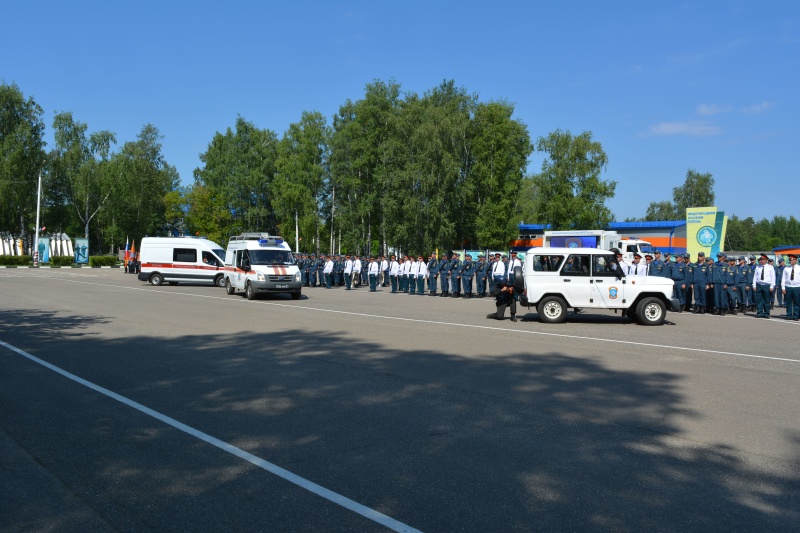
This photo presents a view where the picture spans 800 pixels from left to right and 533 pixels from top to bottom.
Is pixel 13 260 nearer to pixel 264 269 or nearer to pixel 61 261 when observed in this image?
pixel 61 261

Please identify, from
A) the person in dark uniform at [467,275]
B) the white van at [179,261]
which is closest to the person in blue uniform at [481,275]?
the person in dark uniform at [467,275]

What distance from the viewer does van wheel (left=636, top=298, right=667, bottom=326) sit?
53.7ft

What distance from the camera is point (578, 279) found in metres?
16.5

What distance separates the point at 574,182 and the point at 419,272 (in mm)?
35640

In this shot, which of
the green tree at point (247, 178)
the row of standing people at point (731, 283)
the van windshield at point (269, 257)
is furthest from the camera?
the green tree at point (247, 178)

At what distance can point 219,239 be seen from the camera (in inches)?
2854

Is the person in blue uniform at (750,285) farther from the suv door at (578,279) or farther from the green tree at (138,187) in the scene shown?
the green tree at (138,187)

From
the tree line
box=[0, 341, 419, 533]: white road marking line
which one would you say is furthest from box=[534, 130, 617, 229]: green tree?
box=[0, 341, 419, 533]: white road marking line

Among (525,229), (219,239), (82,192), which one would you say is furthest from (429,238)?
(82,192)

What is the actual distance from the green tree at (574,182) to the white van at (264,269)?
39.0 m

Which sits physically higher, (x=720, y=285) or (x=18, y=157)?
(x=18, y=157)

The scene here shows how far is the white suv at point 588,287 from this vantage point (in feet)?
53.8

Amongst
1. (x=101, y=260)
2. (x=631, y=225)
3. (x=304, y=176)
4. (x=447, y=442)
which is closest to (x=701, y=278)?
(x=447, y=442)

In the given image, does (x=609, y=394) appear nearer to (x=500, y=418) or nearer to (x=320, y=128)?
(x=500, y=418)
